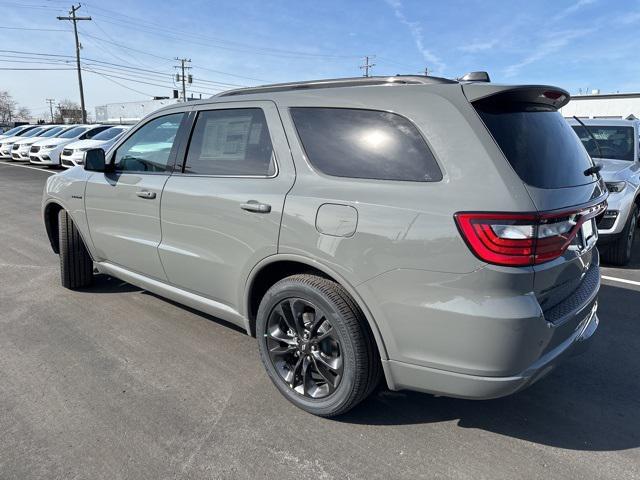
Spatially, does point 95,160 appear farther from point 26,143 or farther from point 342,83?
point 26,143

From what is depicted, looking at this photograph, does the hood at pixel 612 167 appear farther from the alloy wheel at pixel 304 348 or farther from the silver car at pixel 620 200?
the alloy wheel at pixel 304 348

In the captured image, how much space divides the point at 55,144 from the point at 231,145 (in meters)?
16.4

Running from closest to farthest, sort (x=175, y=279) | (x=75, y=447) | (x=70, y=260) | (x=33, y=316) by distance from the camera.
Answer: (x=75, y=447)
(x=175, y=279)
(x=33, y=316)
(x=70, y=260)

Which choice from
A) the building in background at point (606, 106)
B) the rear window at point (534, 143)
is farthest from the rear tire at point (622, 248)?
the building in background at point (606, 106)

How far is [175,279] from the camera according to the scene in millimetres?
3447

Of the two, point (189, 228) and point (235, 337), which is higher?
point (189, 228)

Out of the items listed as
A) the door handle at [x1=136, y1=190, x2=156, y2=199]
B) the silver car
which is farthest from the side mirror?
the silver car

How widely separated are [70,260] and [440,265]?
12.5 ft

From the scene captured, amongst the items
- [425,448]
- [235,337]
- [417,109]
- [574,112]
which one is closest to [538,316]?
[425,448]

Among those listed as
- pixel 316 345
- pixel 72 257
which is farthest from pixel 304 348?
pixel 72 257

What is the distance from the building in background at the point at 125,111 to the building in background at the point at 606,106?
4582cm

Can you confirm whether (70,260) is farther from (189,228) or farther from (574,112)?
(574,112)

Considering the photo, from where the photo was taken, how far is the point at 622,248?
554 centimetres

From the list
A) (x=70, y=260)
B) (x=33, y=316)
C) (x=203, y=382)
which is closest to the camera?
(x=203, y=382)
